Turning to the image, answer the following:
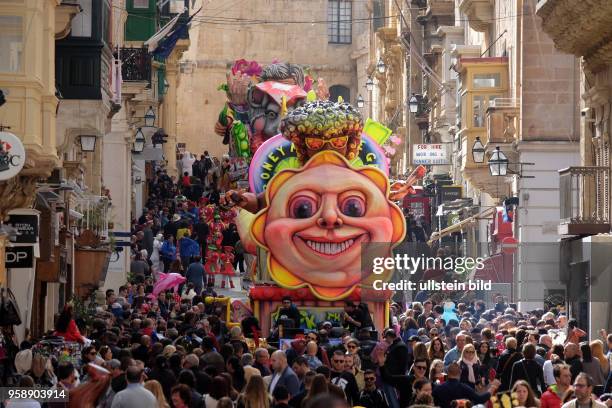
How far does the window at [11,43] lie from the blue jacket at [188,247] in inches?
703

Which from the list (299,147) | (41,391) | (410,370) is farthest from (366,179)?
(41,391)

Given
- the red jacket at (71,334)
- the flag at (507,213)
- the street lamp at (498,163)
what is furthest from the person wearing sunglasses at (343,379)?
the flag at (507,213)

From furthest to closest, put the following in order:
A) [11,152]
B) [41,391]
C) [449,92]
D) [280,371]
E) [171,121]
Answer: [171,121]
[449,92]
[11,152]
[280,371]
[41,391]

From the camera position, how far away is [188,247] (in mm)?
42688

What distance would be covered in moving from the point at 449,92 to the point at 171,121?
19263 mm

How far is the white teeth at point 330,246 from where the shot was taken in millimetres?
29266

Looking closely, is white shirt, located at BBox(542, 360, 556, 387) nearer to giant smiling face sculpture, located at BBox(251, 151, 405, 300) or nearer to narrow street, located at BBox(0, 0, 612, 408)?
narrow street, located at BBox(0, 0, 612, 408)

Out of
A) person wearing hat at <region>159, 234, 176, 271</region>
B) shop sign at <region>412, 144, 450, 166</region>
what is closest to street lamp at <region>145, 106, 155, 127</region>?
person wearing hat at <region>159, 234, 176, 271</region>

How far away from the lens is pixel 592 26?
2855 centimetres

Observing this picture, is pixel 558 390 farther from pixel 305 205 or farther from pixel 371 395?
pixel 305 205

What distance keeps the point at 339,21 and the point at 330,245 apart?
82607mm

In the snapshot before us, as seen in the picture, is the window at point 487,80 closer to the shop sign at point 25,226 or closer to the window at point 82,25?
the window at point 82,25

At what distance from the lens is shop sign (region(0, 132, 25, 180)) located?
22.1 metres

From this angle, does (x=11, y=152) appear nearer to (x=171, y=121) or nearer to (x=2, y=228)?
(x=2, y=228)
